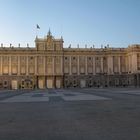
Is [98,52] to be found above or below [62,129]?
above

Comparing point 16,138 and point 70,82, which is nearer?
point 16,138

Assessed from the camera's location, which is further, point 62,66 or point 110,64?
point 110,64

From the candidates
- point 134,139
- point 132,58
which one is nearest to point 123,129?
point 134,139

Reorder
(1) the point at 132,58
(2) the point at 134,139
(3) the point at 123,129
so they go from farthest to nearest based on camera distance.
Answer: (1) the point at 132,58, (3) the point at 123,129, (2) the point at 134,139

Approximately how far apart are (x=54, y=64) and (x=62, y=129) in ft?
395

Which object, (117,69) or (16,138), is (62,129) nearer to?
(16,138)

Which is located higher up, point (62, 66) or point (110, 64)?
point (110, 64)

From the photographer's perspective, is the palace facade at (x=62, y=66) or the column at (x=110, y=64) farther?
the column at (x=110, y=64)

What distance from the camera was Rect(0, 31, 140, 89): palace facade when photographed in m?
128

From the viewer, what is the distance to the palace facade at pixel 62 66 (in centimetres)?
12812

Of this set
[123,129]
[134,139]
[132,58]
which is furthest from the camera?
[132,58]

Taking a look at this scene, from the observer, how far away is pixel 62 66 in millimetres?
131375

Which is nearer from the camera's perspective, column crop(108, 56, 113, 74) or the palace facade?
the palace facade

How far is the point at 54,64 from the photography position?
13088cm
